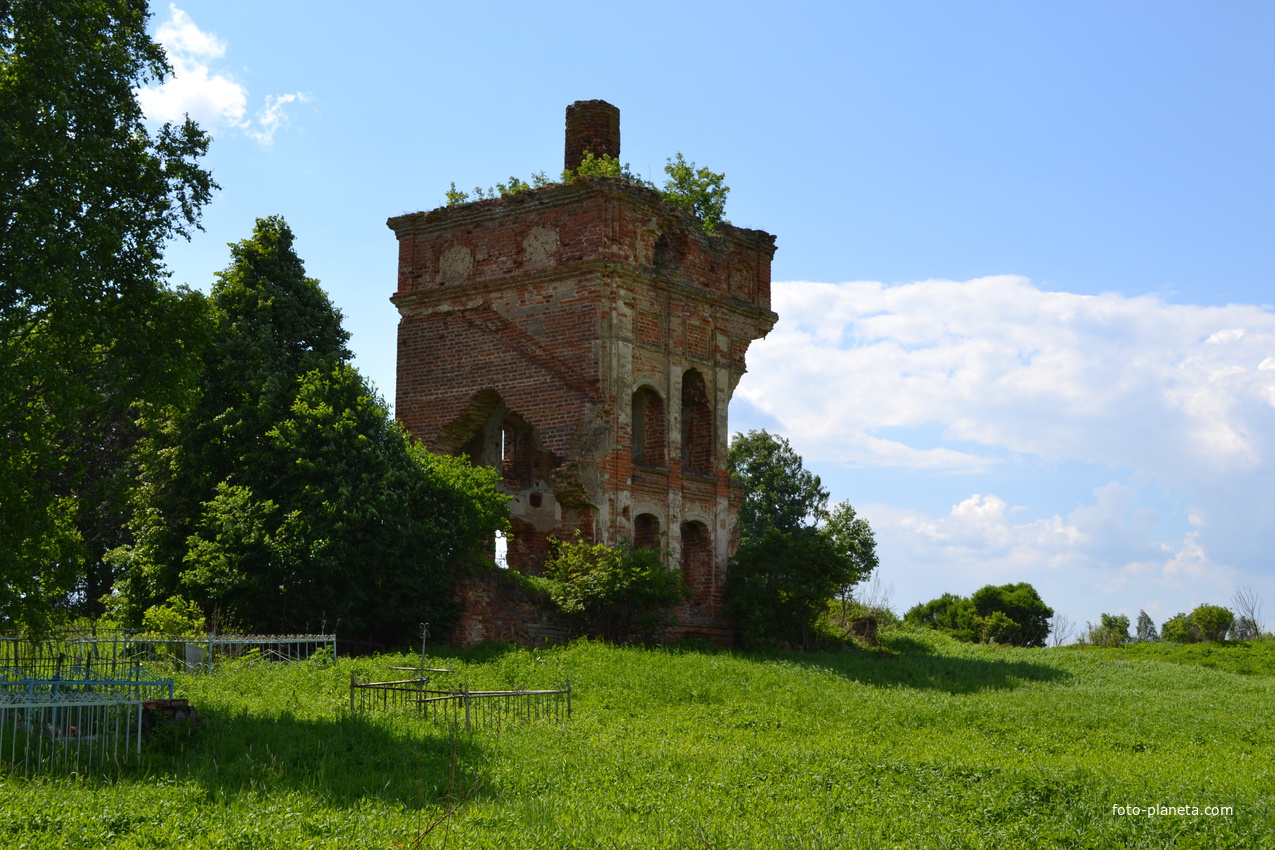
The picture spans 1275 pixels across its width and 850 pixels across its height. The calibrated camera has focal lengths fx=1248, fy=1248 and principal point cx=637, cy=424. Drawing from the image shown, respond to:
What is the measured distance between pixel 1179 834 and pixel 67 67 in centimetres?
1188

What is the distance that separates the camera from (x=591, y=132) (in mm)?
25484

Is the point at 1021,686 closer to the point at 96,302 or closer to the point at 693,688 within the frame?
the point at 693,688

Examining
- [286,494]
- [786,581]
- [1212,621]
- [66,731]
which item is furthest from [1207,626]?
[66,731]

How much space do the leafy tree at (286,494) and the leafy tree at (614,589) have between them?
172cm

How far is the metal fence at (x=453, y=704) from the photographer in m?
13.1

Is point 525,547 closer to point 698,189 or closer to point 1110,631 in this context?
point 698,189

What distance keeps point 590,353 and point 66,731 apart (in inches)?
517

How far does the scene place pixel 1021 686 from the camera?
19.8 metres

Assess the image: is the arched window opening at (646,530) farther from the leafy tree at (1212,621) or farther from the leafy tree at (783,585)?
the leafy tree at (1212,621)

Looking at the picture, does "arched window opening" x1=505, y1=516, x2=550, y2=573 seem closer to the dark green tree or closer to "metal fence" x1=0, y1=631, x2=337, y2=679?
"metal fence" x1=0, y1=631, x2=337, y2=679

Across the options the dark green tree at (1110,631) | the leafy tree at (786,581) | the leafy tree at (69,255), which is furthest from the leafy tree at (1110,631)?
the leafy tree at (69,255)

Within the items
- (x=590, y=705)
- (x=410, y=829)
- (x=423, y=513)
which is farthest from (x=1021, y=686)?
(x=410, y=829)

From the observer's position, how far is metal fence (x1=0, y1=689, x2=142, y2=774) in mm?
9914

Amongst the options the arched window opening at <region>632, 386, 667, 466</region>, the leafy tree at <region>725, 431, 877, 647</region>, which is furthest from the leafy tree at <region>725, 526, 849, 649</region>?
the arched window opening at <region>632, 386, 667, 466</region>
